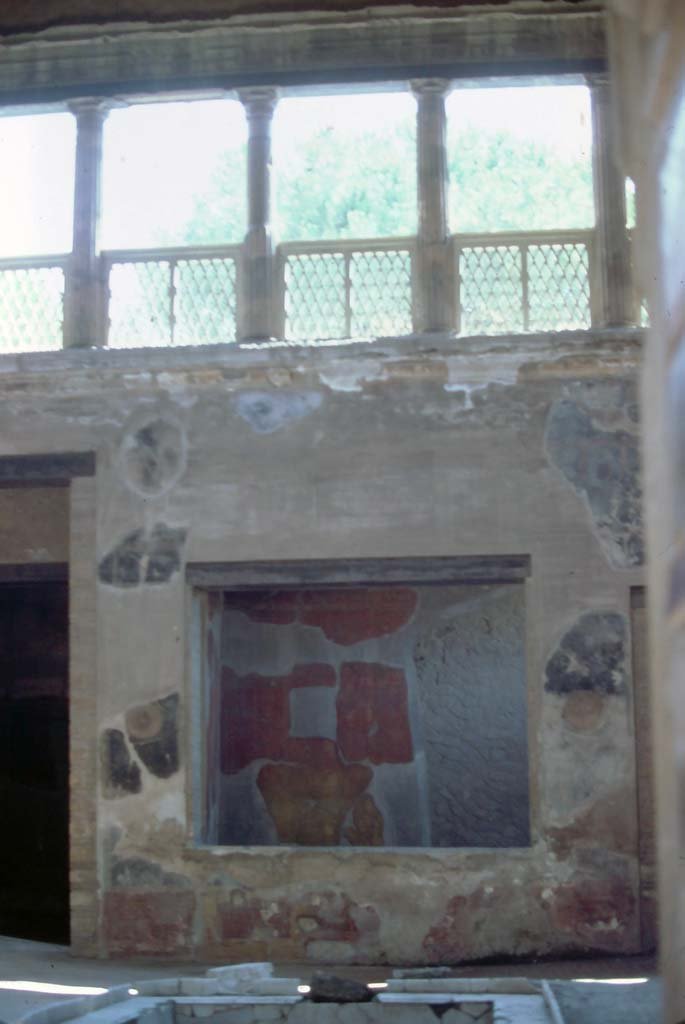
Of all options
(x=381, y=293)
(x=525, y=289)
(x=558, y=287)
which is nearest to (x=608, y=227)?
(x=558, y=287)

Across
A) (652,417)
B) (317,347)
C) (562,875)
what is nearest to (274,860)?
(562,875)

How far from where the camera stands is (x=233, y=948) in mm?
7223

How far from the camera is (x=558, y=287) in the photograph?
7523 mm

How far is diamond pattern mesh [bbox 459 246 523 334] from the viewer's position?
753cm

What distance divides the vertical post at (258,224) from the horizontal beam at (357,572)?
4.19 ft

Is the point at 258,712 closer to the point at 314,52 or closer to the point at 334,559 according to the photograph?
the point at 334,559

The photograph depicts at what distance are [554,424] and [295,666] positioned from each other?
2682 mm

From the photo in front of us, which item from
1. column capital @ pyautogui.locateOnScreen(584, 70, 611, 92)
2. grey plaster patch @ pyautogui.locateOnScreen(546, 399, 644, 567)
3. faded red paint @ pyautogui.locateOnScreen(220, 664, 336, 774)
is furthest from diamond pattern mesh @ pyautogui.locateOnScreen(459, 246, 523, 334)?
faded red paint @ pyautogui.locateOnScreen(220, 664, 336, 774)

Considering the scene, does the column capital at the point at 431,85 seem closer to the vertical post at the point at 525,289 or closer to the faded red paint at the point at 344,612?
the vertical post at the point at 525,289

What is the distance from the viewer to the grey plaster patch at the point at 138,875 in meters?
7.34

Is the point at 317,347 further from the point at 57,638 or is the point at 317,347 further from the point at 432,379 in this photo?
the point at 57,638

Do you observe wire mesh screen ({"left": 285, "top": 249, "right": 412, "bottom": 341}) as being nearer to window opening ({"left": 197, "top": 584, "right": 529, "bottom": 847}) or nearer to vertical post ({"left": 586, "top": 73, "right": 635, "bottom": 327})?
vertical post ({"left": 586, "top": 73, "right": 635, "bottom": 327})

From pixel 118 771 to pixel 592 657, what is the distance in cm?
258

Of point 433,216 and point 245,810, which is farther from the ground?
point 433,216
